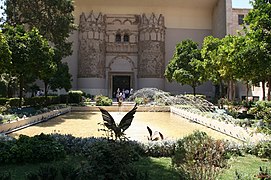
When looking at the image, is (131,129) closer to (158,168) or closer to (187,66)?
(158,168)

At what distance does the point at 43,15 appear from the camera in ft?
71.0

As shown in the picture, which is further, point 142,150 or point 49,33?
point 49,33

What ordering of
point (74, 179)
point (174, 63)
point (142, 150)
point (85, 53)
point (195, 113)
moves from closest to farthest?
point (74, 179)
point (142, 150)
point (195, 113)
point (174, 63)
point (85, 53)

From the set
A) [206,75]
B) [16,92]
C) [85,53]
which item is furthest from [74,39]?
[206,75]

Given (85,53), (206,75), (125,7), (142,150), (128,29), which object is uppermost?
(125,7)

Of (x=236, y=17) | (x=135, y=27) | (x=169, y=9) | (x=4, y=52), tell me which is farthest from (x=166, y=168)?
(x=169, y=9)

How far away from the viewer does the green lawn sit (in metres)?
4.86

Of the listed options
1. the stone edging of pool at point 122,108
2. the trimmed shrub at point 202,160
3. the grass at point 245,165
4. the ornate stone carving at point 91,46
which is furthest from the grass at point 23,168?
the ornate stone carving at point 91,46

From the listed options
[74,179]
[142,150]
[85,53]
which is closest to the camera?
[74,179]

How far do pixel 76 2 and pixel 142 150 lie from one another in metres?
29.8

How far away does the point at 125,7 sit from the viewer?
33.8 m

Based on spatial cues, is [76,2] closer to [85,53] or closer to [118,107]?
[85,53]

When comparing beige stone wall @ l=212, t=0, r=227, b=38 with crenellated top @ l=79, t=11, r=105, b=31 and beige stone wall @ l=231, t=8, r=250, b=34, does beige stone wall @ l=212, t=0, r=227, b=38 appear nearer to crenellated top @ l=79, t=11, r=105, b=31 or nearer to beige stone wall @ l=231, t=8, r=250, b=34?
beige stone wall @ l=231, t=8, r=250, b=34

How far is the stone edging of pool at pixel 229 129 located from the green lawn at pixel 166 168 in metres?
1.25
